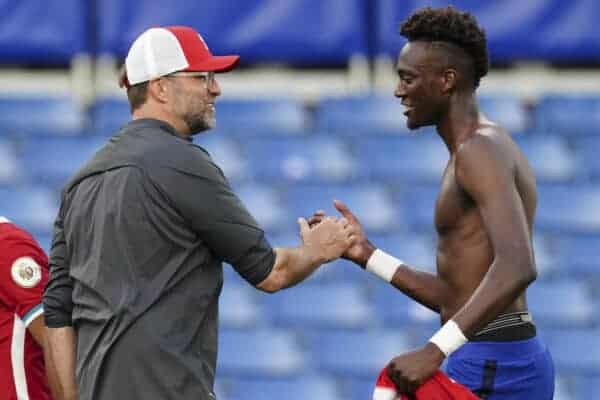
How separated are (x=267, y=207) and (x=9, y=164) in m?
1.62

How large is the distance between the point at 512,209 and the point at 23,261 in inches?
57.1

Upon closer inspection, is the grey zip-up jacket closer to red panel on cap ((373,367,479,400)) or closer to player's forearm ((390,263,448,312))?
red panel on cap ((373,367,479,400))

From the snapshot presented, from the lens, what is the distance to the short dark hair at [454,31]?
15.2 feet

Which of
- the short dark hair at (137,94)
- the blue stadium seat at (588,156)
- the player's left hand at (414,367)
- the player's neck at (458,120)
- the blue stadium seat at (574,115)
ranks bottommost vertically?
the blue stadium seat at (588,156)

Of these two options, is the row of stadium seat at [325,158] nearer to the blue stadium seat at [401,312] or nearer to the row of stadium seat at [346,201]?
the row of stadium seat at [346,201]

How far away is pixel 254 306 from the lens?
8219 millimetres

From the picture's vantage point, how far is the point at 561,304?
8.10m

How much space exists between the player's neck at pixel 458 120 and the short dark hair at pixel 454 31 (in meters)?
0.08

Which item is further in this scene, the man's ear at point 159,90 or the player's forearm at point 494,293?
the man's ear at point 159,90

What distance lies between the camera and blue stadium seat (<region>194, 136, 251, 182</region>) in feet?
29.1

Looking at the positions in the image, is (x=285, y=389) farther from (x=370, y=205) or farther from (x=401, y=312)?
(x=370, y=205)

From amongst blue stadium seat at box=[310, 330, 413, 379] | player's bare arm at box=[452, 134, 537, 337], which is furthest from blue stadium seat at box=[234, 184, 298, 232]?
player's bare arm at box=[452, 134, 537, 337]

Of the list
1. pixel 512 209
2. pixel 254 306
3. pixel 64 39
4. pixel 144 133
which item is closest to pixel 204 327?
pixel 144 133

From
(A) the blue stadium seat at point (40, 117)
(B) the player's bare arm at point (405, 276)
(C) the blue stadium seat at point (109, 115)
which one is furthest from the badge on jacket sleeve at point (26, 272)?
(A) the blue stadium seat at point (40, 117)
